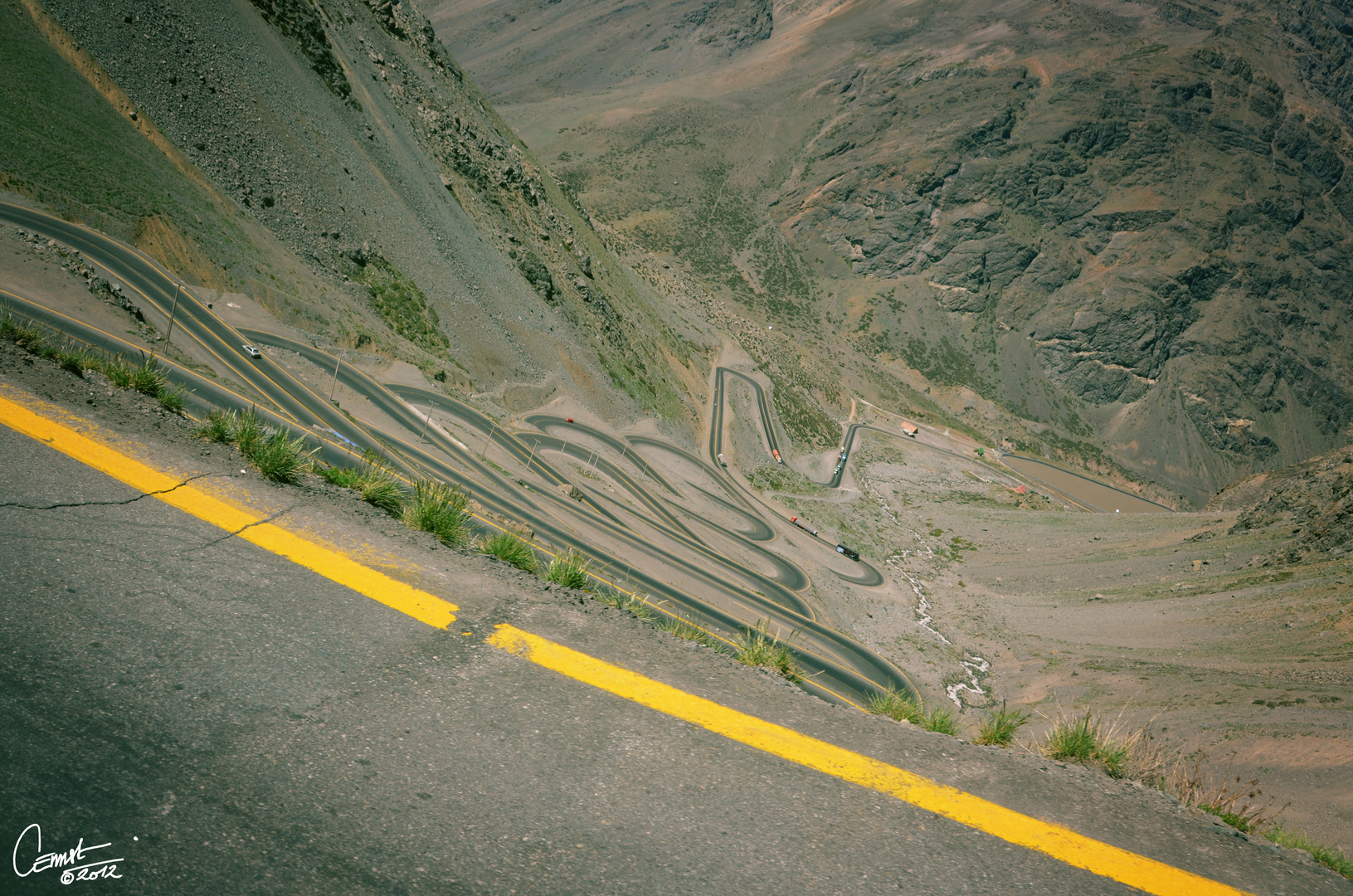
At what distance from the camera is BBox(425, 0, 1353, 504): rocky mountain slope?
114750 mm

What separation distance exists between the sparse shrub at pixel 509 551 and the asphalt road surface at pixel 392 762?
2.49ft

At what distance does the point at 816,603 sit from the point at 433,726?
33.7 metres

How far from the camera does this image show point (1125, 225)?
120812 mm

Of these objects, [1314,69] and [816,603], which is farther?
[1314,69]

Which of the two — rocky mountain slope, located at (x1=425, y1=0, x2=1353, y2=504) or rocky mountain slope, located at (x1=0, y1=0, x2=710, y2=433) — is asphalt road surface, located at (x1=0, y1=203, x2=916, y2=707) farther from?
rocky mountain slope, located at (x1=425, y1=0, x2=1353, y2=504)

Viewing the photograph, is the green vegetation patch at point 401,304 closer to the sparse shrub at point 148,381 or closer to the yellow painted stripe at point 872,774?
the sparse shrub at point 148,381

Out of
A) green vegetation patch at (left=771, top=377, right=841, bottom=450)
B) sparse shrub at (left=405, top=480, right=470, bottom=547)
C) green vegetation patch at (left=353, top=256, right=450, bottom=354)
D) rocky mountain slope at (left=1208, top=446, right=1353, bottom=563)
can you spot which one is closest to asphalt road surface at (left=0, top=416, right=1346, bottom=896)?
sparse shrub at (left=405, top=480, right=470, bottom=547)

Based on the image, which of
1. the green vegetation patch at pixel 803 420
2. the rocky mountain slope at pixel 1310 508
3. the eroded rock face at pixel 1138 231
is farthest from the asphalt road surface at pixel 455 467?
the eroded rock face at pixel 1138 231

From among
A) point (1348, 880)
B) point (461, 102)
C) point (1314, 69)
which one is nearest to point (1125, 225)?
point (1314, 69)

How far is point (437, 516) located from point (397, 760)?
2216mm

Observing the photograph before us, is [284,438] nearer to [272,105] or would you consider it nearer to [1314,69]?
[272,105]

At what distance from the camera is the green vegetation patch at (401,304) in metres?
35.7

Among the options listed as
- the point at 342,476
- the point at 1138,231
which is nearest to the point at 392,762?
the point at 342,476

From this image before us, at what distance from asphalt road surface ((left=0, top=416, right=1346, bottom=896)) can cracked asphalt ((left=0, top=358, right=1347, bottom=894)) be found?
0.03ft
